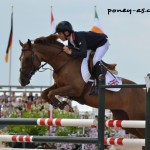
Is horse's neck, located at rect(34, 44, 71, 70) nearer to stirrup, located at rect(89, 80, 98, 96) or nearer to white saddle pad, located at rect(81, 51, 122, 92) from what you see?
white saddle pad, located at rect(81, 51, 122, 92)

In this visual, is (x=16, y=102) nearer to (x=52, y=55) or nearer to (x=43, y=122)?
(x=52, y=55)

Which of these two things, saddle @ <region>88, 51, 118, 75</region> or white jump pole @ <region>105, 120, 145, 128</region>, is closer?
white jump pole @ <region>105, 120, 145, 128</region>

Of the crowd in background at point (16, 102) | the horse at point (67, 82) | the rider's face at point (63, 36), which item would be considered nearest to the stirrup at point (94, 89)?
the horse at point (67, 82)

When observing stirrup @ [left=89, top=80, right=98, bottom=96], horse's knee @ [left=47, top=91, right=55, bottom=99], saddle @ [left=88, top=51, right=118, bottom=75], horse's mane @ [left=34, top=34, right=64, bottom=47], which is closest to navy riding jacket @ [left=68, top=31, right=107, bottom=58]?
saddle @ [left=88, top=51, right=118, bottom=75]

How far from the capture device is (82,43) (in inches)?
283

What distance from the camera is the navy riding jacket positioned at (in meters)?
7.19

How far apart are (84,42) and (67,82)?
55 cm

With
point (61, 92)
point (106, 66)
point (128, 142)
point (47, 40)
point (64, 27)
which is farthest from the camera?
point (106, 66)

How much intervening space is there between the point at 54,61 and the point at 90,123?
93.8 inches

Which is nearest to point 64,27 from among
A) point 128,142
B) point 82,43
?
point 82,43

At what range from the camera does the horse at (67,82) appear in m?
7.21

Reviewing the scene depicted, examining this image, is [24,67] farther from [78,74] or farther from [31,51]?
[78,74]

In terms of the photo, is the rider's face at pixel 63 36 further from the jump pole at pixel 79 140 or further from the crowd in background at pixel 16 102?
the crowd in background at pixel 16 102

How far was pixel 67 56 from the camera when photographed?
7.47 m
